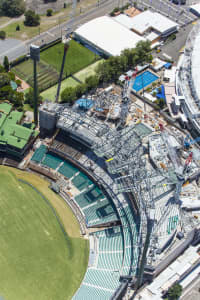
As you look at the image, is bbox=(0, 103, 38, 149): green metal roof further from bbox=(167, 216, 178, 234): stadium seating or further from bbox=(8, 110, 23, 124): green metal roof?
bbox=(167, 216, 178, 234): stadium seating

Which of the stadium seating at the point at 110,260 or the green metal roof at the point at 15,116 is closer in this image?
the stadium seating at the point at 110,260

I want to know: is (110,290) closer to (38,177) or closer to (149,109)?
(38,177)

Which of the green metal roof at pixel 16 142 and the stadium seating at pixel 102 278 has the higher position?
the green metal roof at pixel 16 142

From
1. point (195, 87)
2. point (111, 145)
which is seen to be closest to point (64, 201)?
point (111, 145)

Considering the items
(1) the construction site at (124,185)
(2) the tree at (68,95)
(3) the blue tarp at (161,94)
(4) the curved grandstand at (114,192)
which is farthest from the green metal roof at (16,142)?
(3) the blue tarp at (161,94)

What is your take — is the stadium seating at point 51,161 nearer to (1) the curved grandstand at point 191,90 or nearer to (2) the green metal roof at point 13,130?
(2) the green metal roof at point 13,130

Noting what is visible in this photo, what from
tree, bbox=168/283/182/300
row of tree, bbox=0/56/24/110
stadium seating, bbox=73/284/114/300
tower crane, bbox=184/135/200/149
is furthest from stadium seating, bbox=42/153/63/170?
tree, bbox=168/283/182/300
